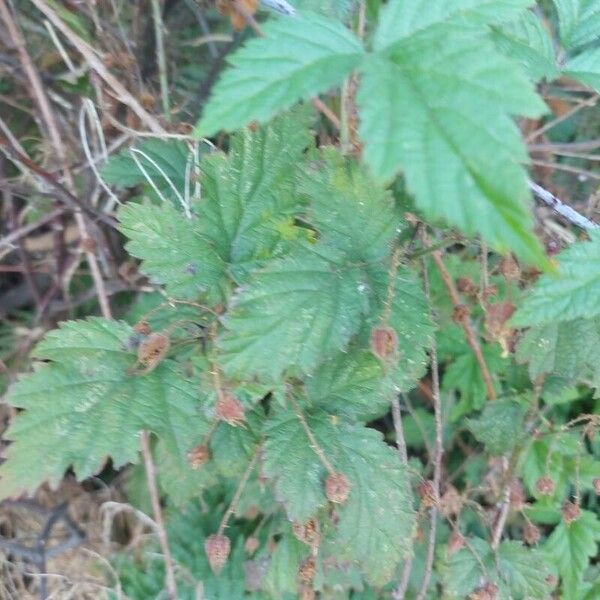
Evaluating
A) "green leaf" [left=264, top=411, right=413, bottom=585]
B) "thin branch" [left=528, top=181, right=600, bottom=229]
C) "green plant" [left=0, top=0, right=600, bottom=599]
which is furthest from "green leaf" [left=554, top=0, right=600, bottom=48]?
"green leaf" [left=264, top=411, right=413, bottom=585]

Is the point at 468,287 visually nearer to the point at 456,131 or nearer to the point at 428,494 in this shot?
the point at 428,494

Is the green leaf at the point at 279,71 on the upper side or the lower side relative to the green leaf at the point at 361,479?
upper

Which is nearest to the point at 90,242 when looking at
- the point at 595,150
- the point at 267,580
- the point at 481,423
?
the point at 267,580

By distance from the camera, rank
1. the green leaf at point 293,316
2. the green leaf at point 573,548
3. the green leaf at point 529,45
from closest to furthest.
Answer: the green leaf at point 293,316 → the green leaf at point 529,45 → the green leaf at point 573,548

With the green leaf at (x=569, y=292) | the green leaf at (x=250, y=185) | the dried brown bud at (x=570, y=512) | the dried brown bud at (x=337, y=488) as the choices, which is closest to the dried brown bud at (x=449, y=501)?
the dried brown bud at (x=570, y=512)

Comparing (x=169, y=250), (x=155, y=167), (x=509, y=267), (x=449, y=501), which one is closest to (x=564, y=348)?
(x=509, y=267)

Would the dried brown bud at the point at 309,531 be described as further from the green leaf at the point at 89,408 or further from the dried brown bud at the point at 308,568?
the green leaf at the point at 89,408
